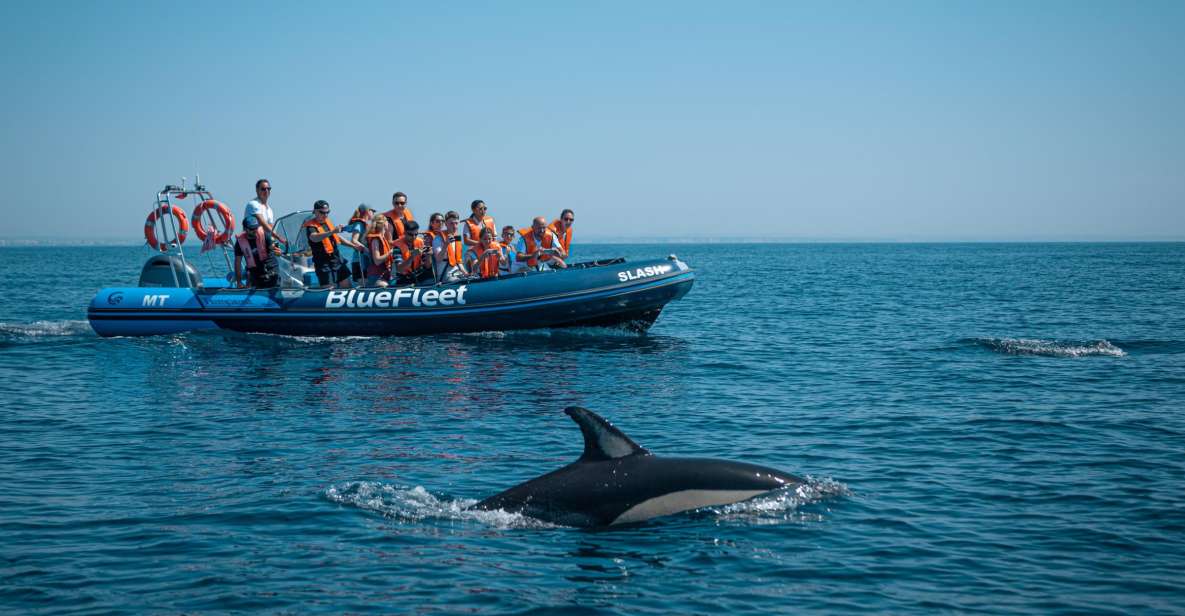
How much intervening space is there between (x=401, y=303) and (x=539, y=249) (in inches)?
123

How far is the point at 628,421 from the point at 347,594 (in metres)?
6.27

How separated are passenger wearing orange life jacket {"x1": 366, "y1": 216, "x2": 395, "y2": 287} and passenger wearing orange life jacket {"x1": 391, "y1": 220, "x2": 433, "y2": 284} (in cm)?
18

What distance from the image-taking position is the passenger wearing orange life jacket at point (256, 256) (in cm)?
2028

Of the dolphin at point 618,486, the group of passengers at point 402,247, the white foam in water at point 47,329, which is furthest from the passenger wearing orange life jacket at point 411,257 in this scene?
the dolphin at point 618,486

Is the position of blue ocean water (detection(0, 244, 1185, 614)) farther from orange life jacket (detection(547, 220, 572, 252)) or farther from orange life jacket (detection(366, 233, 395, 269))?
orange life jacket (detection(547, 220, 572, 252))

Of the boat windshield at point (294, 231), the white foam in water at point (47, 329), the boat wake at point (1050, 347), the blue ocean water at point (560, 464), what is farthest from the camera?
the white foam in water at point (47, 329)

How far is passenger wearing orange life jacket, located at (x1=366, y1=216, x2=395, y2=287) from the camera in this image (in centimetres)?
1998

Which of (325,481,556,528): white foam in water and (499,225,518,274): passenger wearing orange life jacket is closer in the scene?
(325,481,556,528): white foam in water

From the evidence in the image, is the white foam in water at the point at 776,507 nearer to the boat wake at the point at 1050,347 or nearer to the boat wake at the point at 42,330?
the boat wake at the point at 1050,347

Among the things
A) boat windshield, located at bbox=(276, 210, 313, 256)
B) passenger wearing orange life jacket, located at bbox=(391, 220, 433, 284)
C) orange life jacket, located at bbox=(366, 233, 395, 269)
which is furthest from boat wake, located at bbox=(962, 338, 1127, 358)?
boat windshield, located at bbox=(276, 210, 313, 256)

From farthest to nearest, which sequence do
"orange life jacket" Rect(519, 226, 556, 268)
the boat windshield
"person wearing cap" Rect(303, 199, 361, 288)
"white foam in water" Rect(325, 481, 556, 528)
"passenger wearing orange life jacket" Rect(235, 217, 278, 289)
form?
"orange life jacket" Rect(519, 226, 556, 268)
the boat windshield
"passenger wearing orange life jacket" Rect(235, 217, 278, 289)
"person wearing cap" Rect(303, 199, 361, 288)
"white foam in water" Rect(325, 481, 556, 528)

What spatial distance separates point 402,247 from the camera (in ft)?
67.8

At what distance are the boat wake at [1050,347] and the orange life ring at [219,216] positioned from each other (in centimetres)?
1556

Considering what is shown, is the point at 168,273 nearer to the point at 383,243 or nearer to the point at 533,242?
the point at 383,243
